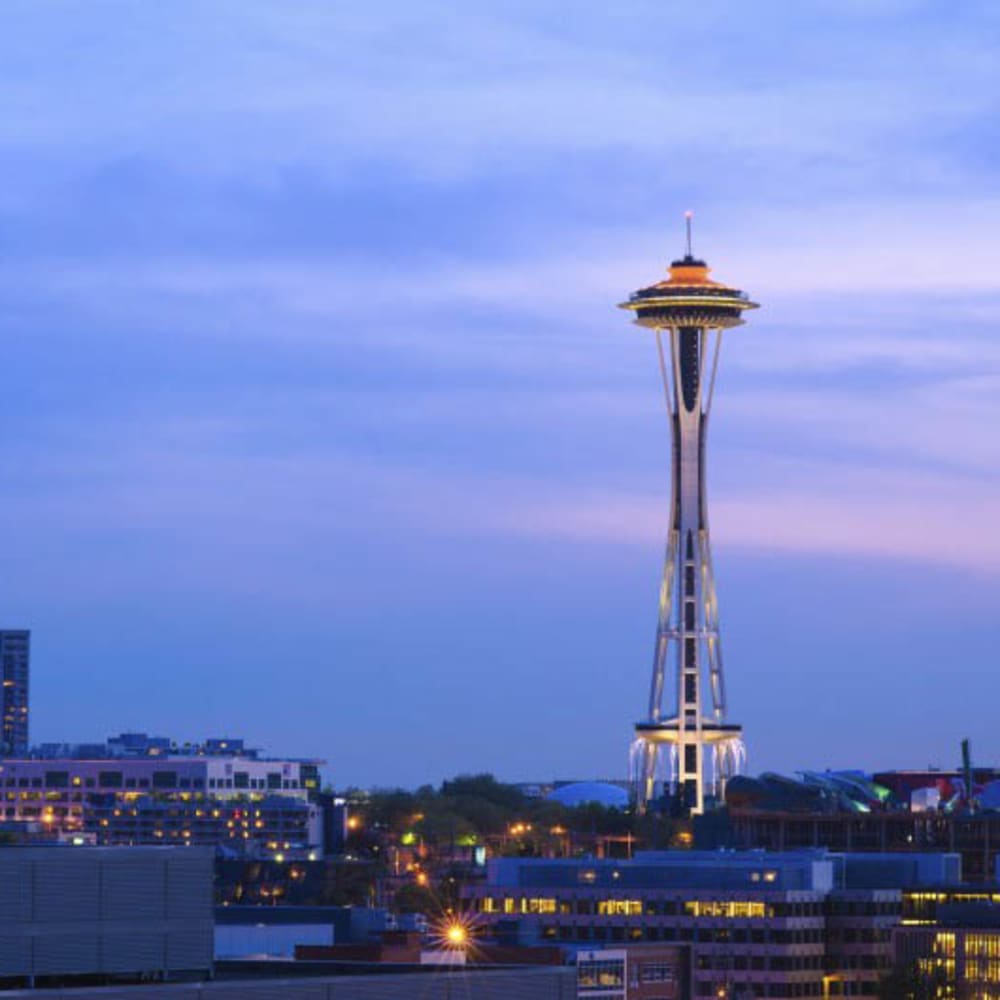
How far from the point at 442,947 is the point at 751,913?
46.0 meters

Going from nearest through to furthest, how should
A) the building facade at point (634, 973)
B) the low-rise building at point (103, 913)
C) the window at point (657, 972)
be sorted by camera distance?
the low-rise building at point (103, 913), the building facade at point (634, 973), the window at point (657, 972)

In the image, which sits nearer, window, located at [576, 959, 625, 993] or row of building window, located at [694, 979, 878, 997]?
window, located at [576, 959, 625, 993]

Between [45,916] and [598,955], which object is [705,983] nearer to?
[598,955]

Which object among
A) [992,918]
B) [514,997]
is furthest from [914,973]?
[514,997]

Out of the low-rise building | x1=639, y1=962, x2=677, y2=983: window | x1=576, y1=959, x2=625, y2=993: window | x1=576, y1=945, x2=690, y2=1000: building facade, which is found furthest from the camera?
x1=639, y1=962, x2=677, y2=983: window

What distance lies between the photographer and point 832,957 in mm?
199875

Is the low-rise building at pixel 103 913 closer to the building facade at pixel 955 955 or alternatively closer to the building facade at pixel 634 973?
the building facade at pixel 634 973

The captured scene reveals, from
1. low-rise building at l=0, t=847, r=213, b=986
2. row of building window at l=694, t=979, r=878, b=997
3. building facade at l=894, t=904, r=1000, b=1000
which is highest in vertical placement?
building facade at l=894, t=904, r=1000, b=1000

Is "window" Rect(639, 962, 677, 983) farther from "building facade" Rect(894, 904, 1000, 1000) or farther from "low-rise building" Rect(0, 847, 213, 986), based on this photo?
"low-rise building" Rect(0, 847, 213, 986)

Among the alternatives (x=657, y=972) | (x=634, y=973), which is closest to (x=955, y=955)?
(x=657, y=972)

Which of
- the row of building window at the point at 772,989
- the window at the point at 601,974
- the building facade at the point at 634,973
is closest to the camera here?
the window at the point at 601,974

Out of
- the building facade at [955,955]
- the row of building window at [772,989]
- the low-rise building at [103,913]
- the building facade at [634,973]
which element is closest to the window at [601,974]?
the building facade at [634,973]

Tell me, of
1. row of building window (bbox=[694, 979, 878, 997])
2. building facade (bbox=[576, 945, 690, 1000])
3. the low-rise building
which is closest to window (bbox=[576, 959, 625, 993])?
building facade (bbox=[576, 945, 690, 1000])

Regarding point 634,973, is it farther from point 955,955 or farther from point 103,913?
point 103,913
